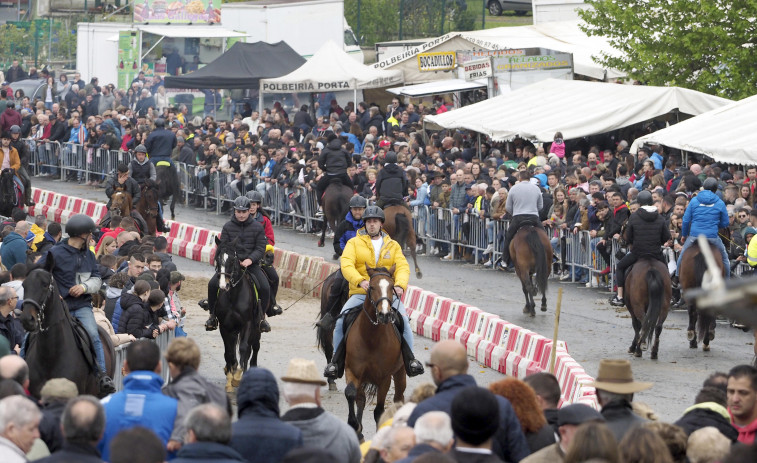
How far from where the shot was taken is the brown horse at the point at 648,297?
17922 millimetres

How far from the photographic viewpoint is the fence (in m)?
24.2

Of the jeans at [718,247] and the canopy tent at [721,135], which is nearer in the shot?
the jeans at [718,247]

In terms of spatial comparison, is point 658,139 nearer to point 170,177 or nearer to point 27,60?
point 170,177

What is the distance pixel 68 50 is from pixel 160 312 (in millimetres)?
49804

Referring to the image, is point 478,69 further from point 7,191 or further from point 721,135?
point 7,191

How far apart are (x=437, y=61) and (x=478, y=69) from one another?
3330mm

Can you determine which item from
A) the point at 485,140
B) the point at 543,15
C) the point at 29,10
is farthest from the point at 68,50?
the point at 485,140

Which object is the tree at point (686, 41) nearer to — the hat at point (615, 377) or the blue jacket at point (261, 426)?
the hat at point (615, 377)

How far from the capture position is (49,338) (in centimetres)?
1217

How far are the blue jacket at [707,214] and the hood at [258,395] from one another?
12098 mm

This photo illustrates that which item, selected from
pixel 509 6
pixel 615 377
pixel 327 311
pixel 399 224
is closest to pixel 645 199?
pixel 327 311

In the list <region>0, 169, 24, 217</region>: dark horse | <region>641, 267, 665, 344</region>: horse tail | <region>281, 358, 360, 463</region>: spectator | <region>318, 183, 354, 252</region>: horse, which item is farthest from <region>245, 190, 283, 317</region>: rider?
<region>0, 169, 24, 217</region>: dark horse

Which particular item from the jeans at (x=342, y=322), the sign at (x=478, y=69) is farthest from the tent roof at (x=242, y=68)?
the jeans at (x=342, y=322)

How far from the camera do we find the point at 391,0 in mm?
63688
